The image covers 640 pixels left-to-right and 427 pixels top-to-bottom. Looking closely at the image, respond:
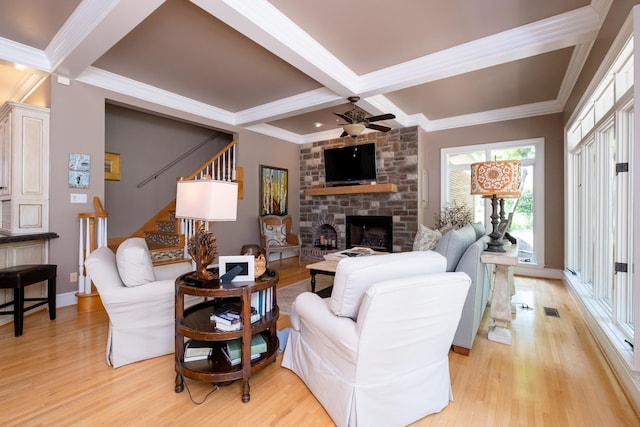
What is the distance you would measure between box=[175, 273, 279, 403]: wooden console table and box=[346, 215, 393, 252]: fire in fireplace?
424 centimetres

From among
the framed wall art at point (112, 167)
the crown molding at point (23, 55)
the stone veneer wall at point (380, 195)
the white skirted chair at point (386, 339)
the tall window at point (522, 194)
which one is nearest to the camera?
the white skirted chair at point (386, 339)

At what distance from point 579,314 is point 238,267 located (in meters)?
3.69

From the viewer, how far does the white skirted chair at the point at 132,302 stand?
208 cm

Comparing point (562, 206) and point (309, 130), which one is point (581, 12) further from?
point (309, 130)

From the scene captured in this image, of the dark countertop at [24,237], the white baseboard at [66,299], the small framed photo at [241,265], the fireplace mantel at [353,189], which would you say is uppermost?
the fireplace mantel at [353,189]

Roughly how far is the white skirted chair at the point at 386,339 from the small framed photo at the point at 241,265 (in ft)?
1.59

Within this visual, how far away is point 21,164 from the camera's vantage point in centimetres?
310

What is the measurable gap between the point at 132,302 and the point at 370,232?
4807 mm

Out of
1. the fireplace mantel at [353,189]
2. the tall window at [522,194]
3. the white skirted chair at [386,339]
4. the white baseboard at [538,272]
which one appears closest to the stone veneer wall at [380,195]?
the fireplace mantel at [353,189]

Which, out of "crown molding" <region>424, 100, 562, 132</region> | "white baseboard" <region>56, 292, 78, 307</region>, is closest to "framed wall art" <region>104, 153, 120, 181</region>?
"white baseboard" <region>56, 292, 78, 307</region>

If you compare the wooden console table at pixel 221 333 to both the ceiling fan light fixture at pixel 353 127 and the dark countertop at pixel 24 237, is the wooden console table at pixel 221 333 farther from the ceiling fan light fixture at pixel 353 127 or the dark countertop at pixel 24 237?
the ceiling fan light fixture at pixel 353 127

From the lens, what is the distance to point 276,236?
585 centimetres

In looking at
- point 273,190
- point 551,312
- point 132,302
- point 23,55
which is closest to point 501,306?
point 551,312

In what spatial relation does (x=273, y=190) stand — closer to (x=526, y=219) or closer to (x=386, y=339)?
(x=526, y=219)
